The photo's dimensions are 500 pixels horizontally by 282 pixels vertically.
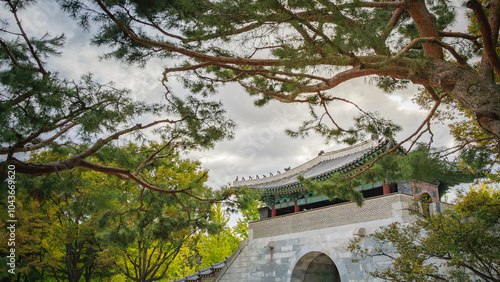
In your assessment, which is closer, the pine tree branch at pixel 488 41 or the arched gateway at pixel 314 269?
the pine tree branch at pixel 488 41

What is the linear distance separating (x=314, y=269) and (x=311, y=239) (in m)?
1.30

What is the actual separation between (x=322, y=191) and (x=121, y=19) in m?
3.75

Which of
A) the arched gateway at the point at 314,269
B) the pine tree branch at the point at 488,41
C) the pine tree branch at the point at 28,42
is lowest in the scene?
the arched gateway at the point at 314,269

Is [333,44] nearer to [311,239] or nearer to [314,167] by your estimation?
[311,239]

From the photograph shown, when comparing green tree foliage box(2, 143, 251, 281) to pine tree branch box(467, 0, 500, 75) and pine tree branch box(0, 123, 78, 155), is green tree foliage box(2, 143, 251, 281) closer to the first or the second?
pine tree branch box(0, 123, 78, 155)

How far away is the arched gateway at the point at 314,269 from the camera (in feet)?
39.7

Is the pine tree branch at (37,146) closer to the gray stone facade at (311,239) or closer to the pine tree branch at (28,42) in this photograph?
the pine tree branch at (28,42)

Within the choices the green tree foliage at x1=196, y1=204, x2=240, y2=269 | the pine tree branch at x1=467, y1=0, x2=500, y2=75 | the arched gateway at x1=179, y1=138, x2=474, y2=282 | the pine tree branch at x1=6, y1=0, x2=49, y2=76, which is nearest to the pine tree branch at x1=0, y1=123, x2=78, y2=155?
the pine tree branch at x1=6, y1=0, x2=49, y2=76

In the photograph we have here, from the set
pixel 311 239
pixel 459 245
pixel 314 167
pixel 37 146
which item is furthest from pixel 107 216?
pixel 314 167

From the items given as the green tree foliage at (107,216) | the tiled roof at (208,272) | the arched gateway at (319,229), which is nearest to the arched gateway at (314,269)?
the arched gateway at (319,229)

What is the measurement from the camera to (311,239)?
11.8 m

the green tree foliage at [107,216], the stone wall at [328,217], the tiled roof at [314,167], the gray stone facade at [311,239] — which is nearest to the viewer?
the green tree foliage at [107,216]

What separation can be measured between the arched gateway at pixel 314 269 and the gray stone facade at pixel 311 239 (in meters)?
0.06

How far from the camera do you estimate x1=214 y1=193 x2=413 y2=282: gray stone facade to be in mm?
10188
